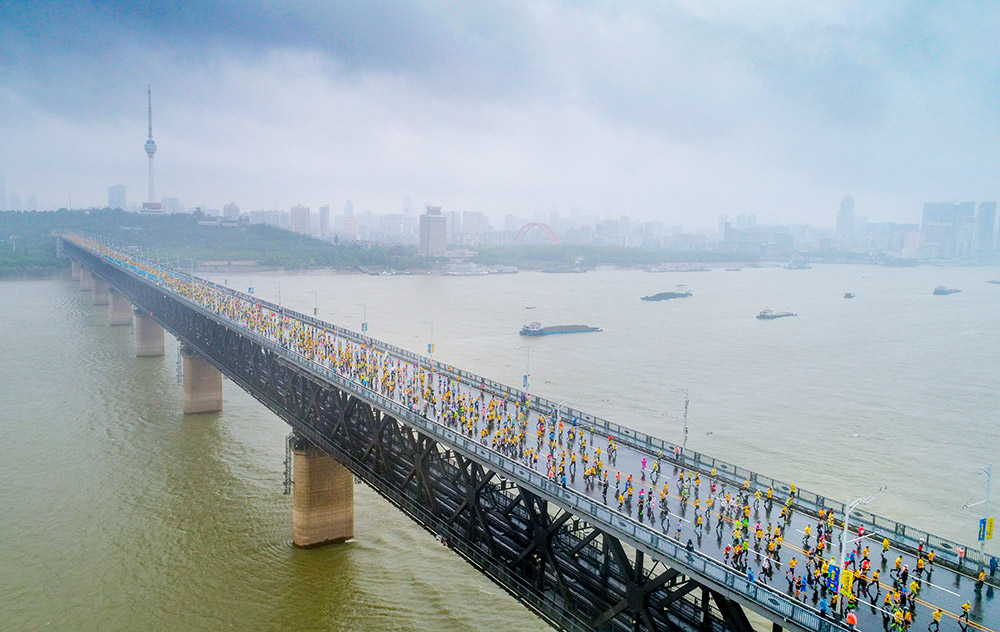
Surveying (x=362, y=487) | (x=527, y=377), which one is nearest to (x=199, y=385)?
(x=362, y=487)

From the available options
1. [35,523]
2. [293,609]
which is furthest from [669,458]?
[35,523]

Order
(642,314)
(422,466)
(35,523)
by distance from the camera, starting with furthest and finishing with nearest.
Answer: (642,314) → (35,523) → (422,466)

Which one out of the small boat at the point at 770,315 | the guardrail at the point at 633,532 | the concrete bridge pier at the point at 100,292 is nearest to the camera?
the guardrail at the point at 633,532

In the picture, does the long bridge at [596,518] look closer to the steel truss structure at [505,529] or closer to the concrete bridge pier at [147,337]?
the steel truss structure at [505,529]

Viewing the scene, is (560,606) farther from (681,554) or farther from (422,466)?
(422,466)

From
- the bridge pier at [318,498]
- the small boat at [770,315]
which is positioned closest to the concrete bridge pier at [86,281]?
the small boat at [770,315]

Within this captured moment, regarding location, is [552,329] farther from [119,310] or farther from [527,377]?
[119,310]
